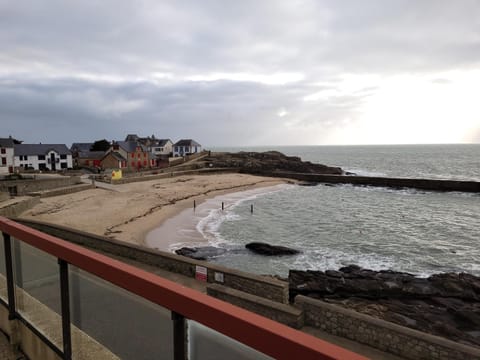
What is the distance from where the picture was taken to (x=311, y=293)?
14.2m

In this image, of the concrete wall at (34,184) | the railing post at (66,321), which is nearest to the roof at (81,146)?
the concrete wall at (34,184)

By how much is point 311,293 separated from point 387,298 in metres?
3.24

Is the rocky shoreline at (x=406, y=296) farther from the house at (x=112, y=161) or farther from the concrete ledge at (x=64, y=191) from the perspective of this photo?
the house at (x=112, y=161)

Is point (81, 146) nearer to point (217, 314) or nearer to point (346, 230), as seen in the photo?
point (346, 230)

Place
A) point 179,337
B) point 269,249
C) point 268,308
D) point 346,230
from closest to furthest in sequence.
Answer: point 179,337 → point 268,308 → point 269,249 → point 346,230

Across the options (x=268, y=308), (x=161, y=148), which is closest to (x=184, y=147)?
(x=161, y=148)

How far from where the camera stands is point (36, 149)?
A: 2633 inches

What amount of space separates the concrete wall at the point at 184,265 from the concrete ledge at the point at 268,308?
3.56 ft

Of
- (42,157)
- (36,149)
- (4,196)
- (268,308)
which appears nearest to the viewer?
(268,308)

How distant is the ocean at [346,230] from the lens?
1967 centimetres

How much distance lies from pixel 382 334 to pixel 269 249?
498 inches

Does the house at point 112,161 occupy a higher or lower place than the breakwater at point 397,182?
higher

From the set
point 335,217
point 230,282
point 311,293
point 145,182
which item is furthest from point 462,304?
point 145,182

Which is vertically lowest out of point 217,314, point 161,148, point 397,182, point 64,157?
point 397,182
